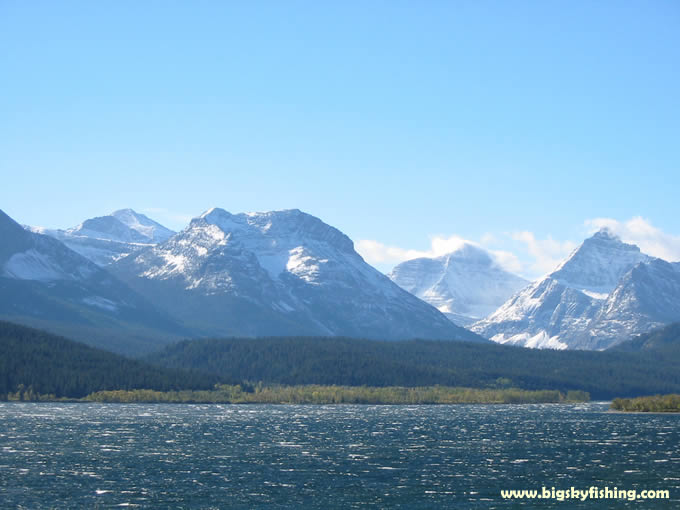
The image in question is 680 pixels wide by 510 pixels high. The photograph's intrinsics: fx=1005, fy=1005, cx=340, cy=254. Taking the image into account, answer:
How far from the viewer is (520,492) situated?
115500mm

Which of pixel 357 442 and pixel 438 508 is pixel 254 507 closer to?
pixel 438 508

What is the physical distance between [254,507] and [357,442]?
7337 cm

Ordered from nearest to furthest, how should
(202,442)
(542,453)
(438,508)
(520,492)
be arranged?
(438,508) → (520,492) → (542,453) → (202,442)

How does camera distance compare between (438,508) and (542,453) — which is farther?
(542,453)

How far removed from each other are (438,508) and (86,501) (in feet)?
124

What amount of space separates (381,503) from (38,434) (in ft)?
311

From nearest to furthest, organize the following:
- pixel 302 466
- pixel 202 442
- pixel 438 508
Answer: pixel 438 508
pixel 302 466
pixel 202 442

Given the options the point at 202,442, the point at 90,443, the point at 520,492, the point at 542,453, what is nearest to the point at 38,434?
the point at 90,443

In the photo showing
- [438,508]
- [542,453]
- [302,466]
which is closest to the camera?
[438,508]

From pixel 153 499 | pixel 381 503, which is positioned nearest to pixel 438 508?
pixel 381 503

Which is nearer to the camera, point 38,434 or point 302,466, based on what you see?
point 302,466

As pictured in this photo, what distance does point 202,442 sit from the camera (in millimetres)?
175250

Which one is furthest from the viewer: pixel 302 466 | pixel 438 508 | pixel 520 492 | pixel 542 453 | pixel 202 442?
pixel 202 442

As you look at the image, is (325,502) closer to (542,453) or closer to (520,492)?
(520,492)
